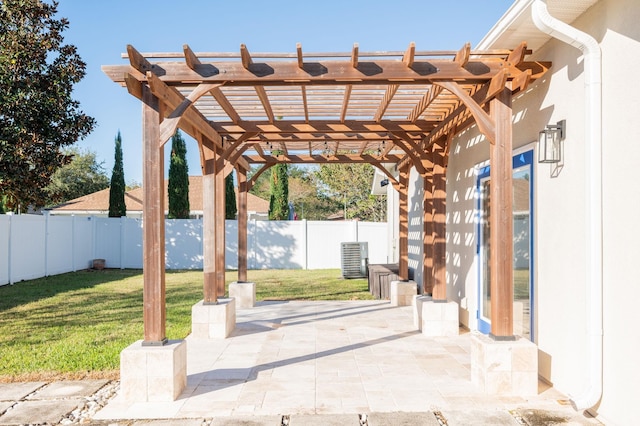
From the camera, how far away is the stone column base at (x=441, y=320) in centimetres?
698

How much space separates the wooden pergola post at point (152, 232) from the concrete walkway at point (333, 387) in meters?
0.69

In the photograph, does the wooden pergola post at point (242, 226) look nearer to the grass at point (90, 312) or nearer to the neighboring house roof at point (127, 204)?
the grass at point (90, 312)

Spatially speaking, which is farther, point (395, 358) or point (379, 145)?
point (379, 145)

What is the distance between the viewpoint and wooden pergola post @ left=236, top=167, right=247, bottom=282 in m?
9.98

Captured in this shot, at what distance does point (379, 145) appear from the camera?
9.95 meters

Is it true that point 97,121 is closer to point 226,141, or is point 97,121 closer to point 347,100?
point 226,141

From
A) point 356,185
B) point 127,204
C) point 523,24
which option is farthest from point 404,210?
point 127,204

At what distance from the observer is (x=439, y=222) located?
7.47 metres

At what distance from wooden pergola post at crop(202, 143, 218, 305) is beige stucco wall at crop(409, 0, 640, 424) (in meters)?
4.10

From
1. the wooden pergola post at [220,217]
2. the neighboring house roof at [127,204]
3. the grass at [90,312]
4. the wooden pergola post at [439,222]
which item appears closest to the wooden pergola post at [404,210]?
the grass at [90,312]

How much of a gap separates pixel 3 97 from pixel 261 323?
6626mm

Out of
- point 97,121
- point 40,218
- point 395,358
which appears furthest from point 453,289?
point 40,218

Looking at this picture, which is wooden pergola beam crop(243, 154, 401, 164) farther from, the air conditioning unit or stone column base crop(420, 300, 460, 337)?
the air conditioning unit

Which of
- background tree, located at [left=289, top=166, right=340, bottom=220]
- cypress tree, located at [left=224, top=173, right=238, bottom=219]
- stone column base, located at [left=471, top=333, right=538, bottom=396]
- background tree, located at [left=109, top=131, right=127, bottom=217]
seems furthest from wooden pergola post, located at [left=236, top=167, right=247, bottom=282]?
background tree, located at [left=289, top=166, right=340, bottom=220]
